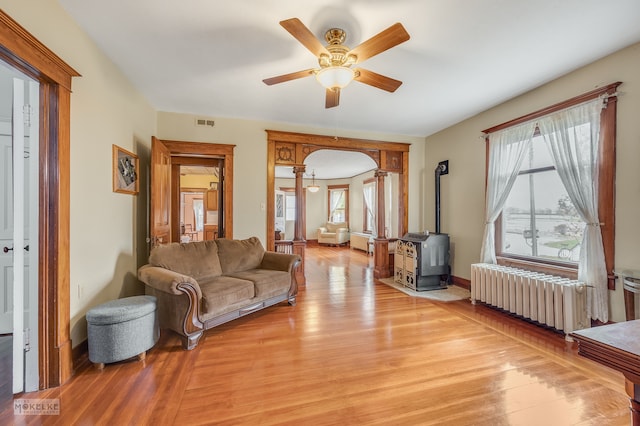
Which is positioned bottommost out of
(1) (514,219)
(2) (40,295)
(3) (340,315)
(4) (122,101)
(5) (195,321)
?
(3) (340,315)

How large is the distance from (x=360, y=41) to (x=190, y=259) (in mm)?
2998

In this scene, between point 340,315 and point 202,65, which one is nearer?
point 202,65

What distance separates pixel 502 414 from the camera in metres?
1.67

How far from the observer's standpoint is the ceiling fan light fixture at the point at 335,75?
2199 millimetres

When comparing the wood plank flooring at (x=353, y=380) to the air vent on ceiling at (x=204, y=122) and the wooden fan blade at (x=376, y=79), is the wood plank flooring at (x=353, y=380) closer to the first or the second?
the wooden fan blade at (x=376, y=79)

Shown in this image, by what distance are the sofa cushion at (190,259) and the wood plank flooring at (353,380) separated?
2.27ft

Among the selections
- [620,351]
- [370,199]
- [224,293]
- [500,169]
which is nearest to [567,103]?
[500,169]

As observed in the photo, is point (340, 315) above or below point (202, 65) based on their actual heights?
below

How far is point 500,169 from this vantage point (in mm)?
3758

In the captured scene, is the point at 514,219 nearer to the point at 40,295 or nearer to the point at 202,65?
the point at 202,65

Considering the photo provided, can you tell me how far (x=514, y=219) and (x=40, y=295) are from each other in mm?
5079

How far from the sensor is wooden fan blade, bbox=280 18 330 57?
1761 mm

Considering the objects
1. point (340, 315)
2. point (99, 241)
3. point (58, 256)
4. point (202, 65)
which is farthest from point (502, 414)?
point (202, 65)

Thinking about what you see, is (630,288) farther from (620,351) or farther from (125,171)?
(125,171)
